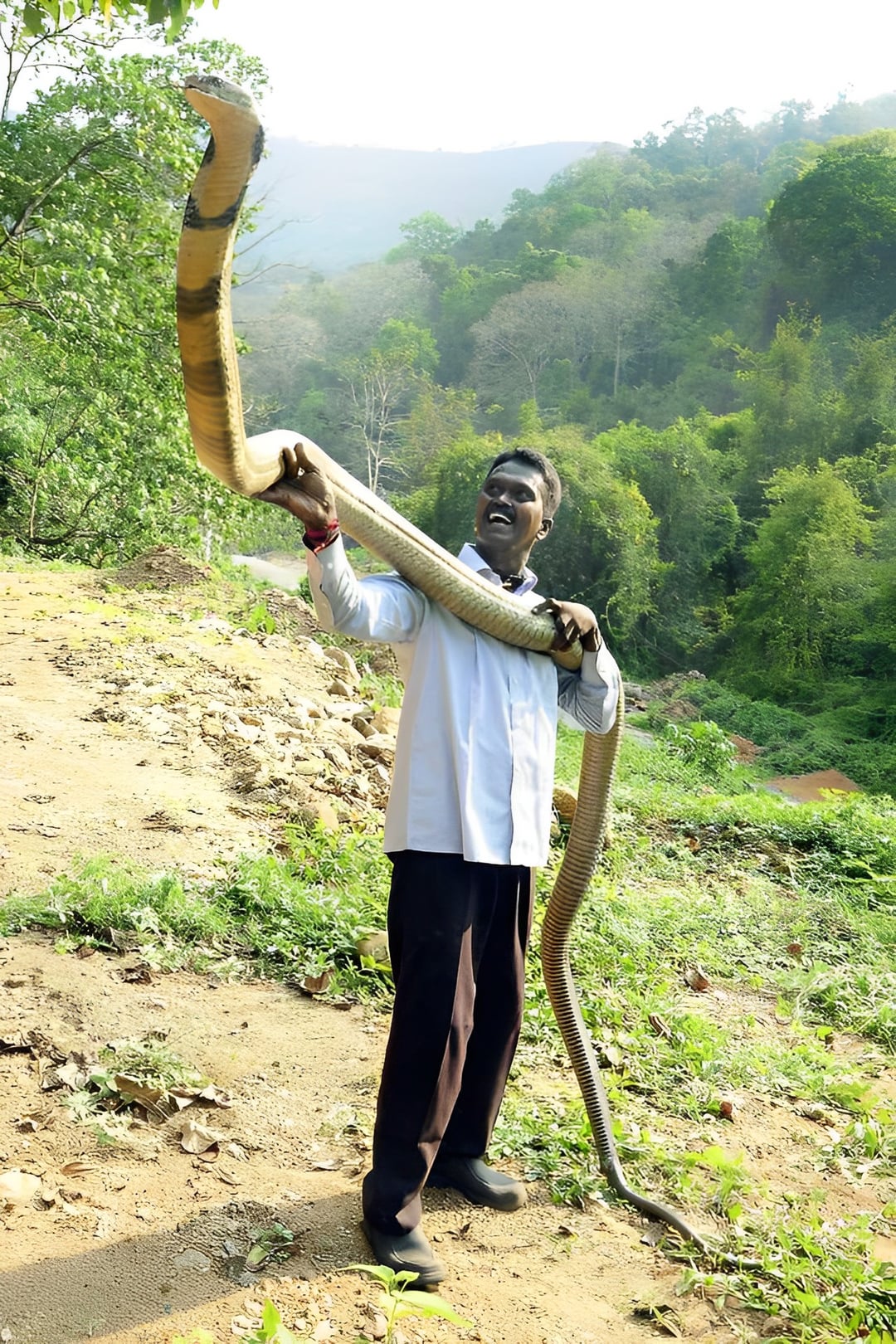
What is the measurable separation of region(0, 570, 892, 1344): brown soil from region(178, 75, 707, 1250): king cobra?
1.43 ft

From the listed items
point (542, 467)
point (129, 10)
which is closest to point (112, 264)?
point (129, 10)

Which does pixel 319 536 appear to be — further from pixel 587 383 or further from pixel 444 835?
pixel 587 383

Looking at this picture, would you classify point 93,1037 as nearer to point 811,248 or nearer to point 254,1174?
point 254,1174

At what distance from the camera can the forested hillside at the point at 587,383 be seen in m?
9.61

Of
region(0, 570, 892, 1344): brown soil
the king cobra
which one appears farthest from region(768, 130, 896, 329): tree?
the king cobra

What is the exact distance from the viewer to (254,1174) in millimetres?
2766

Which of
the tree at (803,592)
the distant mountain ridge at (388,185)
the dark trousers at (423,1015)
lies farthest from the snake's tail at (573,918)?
the distant mountain ridge at (388,185)

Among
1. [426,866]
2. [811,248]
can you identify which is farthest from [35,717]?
[811,248]

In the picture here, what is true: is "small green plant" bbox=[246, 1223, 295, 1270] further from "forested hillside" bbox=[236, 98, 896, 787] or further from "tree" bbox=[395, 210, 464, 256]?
"tree" bbox=[395, 210, 464, 256]

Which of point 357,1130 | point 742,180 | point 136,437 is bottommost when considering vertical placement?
point 357,1130

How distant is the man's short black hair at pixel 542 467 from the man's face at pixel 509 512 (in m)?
0.03

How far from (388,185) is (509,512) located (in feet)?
407

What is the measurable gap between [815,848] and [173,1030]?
480cm

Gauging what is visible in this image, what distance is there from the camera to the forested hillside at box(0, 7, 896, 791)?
961 centimetres
